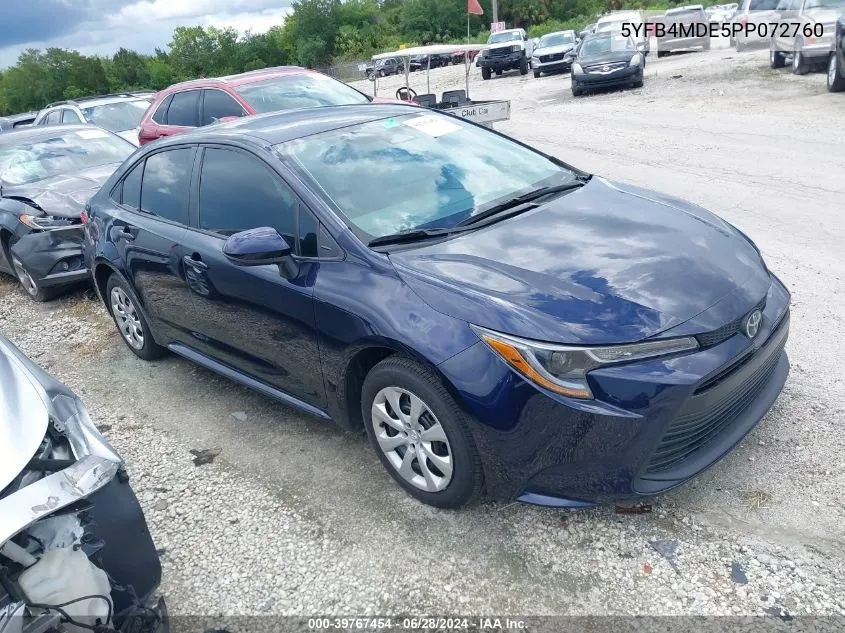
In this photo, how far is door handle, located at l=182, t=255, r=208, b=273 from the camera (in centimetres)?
390

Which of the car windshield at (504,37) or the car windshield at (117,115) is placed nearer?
the car windshield at (117,115)

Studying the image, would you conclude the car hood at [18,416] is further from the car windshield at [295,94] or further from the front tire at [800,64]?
the front tire at [800,64]

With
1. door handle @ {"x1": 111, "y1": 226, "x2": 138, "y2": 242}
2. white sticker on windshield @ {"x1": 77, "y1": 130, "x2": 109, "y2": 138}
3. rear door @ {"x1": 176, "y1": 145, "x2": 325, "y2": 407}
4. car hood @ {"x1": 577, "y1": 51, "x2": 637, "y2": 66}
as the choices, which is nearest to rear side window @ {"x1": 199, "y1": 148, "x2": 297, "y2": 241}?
rear door @ {"x1": 176, "y1": 145, "x2": 325, "y2": 407}

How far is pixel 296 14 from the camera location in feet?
232

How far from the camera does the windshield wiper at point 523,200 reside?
340 cm

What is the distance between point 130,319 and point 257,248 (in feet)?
7.82

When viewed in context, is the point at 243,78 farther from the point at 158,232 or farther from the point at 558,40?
the point at 558,40

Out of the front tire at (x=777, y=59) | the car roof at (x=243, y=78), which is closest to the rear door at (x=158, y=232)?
the car roof at (x=243, y=78)

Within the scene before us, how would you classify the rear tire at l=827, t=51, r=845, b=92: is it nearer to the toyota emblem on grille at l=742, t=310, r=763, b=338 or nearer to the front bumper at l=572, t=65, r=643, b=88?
the front bumper at l=572, t=65, r=643, b=88

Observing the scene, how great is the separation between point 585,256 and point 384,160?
4.15 feet

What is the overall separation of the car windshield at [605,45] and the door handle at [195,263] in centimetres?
1617

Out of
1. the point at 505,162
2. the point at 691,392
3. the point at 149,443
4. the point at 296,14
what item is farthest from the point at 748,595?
the point at 296,14

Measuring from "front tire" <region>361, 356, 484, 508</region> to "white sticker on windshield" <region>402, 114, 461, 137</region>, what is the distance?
164 centimetres

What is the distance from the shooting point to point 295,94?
8828mm
